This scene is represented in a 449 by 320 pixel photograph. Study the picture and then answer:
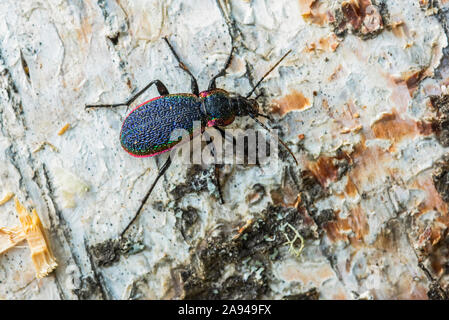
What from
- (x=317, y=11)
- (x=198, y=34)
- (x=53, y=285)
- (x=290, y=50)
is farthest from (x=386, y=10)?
(x=53, y=285)

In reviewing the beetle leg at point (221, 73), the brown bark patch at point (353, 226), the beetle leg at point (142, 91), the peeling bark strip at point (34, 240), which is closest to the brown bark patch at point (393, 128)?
the brown bark patch at point (353, 226)

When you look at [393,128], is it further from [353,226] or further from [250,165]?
[250,165]

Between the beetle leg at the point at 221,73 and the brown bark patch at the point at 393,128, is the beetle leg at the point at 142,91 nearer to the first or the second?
the beetle leg at the point at 221,73

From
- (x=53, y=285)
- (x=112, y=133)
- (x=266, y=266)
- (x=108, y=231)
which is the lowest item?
(x=266, y=266)

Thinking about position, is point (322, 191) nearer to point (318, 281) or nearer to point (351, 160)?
point (351, 160)

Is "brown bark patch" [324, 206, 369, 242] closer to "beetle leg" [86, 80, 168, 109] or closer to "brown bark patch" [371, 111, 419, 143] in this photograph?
"brown bark patch" [371, 111, 419, 143]

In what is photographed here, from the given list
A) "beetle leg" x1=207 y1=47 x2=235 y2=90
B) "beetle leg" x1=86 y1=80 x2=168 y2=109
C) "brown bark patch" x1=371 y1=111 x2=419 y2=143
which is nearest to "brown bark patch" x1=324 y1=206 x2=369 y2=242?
"brown bark patch" x1=371 y1=111 x2=419 y2=143

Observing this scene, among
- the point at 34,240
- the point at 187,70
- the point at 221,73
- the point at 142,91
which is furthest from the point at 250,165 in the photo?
the point at 34,240
